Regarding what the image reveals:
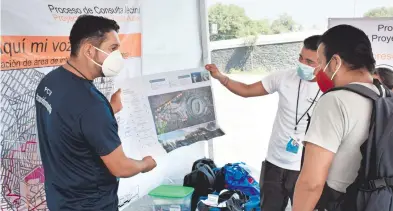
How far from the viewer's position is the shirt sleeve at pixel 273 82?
2516mm

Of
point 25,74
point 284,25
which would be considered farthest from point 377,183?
point 284,25

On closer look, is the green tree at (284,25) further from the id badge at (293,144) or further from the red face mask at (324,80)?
the red face mask at (324,80)

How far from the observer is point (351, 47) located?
137 centimetres

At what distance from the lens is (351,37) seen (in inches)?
54.1

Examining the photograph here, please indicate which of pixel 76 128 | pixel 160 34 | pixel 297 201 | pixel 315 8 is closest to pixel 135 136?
pixel 160 34

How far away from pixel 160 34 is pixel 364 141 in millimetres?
2060

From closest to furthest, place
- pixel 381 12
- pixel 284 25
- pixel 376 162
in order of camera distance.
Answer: pixel 376 162, pixel 381 12, pixel 284 25

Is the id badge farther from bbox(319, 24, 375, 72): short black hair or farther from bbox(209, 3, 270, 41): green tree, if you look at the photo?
bbox(209, 3, 270, 41): green tree

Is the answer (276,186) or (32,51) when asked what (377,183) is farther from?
(32,51)

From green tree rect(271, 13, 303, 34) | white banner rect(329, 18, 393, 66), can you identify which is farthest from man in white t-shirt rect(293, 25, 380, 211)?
green tree rect(271, 13, 303, 34)

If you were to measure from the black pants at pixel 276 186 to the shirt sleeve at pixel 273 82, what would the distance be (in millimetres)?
486

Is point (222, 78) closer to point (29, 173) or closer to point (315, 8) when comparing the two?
point (29, 173)

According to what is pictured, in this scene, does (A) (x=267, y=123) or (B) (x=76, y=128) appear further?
(A) (x=267, y=123)

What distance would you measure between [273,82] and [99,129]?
4.68 ft
